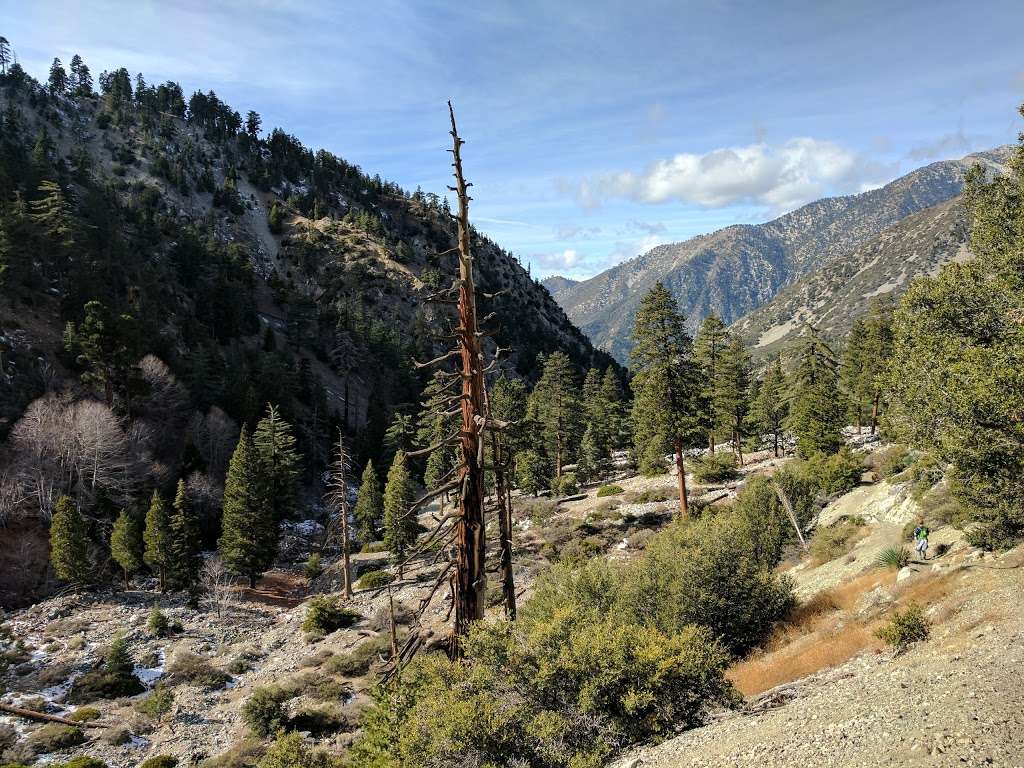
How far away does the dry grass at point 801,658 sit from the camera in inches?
517

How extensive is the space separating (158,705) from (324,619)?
10170 mm

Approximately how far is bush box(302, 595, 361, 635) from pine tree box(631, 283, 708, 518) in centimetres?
2028

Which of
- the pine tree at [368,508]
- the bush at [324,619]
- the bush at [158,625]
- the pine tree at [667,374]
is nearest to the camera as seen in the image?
the pine tree at [667,374]

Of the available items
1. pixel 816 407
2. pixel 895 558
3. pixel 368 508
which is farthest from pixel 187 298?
pixel 895 558

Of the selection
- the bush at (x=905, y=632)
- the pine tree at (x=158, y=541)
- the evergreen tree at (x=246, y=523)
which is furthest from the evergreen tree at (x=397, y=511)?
the bush at (x=905, y=632)

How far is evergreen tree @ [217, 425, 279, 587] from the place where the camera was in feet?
134

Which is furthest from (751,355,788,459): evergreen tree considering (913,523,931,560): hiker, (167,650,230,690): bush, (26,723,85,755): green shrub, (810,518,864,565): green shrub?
(26,723,85,755): green shrub

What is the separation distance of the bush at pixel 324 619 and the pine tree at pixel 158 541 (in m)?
12.2

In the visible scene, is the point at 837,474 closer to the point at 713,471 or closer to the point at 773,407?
the point at 713,471

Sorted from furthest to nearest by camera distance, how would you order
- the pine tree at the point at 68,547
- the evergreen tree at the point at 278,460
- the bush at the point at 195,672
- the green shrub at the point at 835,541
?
1. the evergreen tree at the point at 278,460
2. the pine tree at the point at 68,547
3. the bush at the point at 195,672
4. the green shrub at the point at 835,541

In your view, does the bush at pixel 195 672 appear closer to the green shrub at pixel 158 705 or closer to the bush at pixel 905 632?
the green shrub at pixel 158 705

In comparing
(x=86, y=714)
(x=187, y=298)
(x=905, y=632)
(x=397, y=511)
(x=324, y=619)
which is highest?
(x=187, y=298)

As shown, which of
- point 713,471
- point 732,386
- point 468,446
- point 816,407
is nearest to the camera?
point 468,446

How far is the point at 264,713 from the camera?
2141 centimetres
